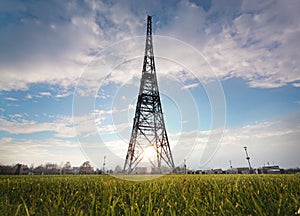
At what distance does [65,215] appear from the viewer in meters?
1.37

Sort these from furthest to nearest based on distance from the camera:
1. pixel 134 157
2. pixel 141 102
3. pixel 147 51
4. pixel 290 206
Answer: pixel 147 51 → pixel 141 102 → pixel 134 157 → pixel 290 206

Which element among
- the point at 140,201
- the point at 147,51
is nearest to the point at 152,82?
the point at 147,51

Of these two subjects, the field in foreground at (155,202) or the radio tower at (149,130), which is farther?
the radio tower at (149,130)

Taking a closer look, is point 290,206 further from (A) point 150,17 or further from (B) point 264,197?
(A) point 150,17

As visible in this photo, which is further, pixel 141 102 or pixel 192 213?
pixel 141 102

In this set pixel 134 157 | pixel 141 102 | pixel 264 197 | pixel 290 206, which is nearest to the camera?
pixel 290 206

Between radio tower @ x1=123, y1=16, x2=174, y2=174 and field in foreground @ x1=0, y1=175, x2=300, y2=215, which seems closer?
field in foreground @ x1=0, y1=175, x2=300, y2=215

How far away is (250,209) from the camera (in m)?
1.38

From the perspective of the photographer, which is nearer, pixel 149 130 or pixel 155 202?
pixel 155 202

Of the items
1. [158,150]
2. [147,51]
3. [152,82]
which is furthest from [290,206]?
[147,51]

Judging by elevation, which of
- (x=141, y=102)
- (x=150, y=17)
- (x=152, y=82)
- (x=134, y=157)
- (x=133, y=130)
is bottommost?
(x=134, y=157)

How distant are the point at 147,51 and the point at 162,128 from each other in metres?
9.23

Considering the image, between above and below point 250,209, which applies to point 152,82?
above

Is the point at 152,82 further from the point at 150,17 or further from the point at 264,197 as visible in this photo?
the point at 264,197
